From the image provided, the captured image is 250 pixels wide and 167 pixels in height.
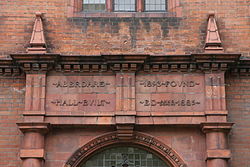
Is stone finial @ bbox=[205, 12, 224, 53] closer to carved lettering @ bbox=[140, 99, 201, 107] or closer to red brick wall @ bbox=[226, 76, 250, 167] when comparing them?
red brick wall @ bbox=[226, 76, 250, 167]

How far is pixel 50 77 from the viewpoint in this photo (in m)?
17.5

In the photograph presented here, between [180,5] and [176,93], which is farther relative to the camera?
[180,5]

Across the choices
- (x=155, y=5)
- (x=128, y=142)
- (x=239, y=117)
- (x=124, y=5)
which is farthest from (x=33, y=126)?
(x=239, y=117)

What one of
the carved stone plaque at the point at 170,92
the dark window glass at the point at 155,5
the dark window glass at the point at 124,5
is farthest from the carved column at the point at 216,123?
the dark window glass at the point at 124,5

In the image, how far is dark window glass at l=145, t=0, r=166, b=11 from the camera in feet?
62.5

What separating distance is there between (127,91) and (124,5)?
3.25 metres

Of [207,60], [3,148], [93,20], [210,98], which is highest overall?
[93,20]

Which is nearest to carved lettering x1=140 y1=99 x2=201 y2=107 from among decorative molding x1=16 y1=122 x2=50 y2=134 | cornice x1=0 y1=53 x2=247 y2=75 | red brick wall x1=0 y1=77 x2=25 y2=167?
cornice x1=0 y1=53 x2=247 y2=75

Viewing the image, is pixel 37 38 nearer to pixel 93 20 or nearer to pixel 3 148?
pixel 93 20


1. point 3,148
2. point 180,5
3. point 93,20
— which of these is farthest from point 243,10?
point 3,148

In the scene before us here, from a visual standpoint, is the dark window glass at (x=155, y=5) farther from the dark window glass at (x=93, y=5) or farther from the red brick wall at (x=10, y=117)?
the red brick wall at (x=10, y=117)

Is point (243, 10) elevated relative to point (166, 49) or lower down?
elevated

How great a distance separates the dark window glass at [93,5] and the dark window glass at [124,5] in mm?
411

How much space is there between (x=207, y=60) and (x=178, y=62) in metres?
0.83
